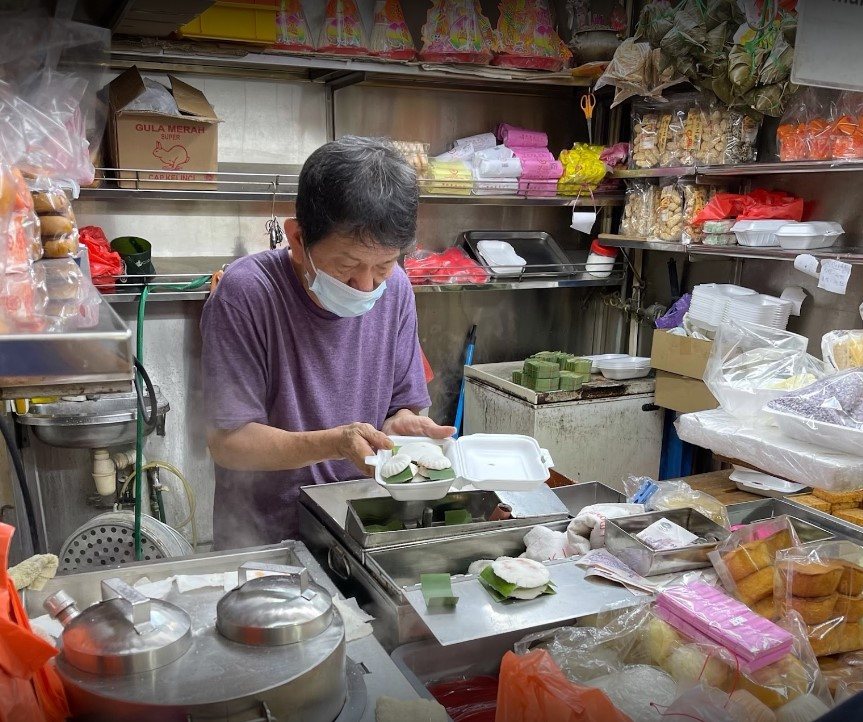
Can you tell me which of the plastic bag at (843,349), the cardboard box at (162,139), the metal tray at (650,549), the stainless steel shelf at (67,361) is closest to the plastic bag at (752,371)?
the plastic bag at (843,349)

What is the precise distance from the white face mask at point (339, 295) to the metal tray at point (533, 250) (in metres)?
2.10

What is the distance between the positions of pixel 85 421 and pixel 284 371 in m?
1.41

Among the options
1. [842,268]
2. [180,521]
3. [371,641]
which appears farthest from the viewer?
[180,521]

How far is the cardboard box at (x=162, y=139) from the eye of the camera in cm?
301

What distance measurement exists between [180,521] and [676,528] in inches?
108

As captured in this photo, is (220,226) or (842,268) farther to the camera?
(220,226)

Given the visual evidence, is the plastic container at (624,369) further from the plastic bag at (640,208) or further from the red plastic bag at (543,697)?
the red plastic bag at (543,697)

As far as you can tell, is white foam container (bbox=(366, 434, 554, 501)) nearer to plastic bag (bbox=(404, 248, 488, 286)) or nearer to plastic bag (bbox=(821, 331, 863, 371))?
plastic bag (bbox=(821, 331, 863, 371))

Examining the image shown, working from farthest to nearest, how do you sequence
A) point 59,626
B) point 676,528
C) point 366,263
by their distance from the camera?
point 366,263 < point 676,528 < point 59,626

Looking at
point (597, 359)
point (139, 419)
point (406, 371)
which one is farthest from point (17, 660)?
point (597, 359)

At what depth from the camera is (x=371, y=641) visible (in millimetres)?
1252

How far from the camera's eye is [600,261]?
4.16m

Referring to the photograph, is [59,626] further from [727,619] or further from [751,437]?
[751,437]

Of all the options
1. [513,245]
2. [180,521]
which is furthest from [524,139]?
[180,521]
